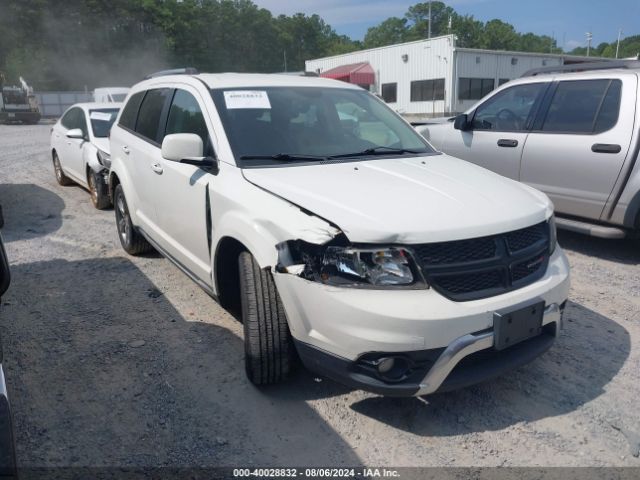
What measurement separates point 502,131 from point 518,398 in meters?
4.05

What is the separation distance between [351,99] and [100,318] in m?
2.72

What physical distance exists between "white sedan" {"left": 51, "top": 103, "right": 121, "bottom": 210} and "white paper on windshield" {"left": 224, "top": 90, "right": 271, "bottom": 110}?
432 cm

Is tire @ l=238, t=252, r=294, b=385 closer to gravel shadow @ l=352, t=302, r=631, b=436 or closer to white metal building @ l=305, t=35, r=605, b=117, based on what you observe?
A: gravel shadow @ l=352, t=302, r=631, b=436

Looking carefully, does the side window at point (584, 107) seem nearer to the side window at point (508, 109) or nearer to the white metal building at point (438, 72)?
the side window at point (508, 109)

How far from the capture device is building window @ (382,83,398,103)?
38500 mm

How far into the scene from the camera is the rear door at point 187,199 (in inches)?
147

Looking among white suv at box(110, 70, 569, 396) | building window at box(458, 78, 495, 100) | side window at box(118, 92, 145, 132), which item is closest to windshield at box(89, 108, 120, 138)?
side window at box(118, 92, 145, 132)

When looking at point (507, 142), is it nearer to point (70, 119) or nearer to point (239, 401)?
point (239, 401)

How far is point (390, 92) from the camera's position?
128 feet

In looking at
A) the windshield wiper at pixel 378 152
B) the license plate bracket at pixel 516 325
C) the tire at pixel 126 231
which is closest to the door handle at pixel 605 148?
the windshield wiper at pixel 378 152

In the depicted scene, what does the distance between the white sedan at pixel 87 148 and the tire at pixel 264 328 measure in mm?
5320

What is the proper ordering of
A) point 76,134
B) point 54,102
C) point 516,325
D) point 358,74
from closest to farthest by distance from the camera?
point 516,325 < point 76,134 < point 358,74 < point 54,102

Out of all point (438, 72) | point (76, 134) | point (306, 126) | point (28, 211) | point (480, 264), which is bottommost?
point (28, 211)

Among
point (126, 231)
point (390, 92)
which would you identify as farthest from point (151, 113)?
point (390, 92)
